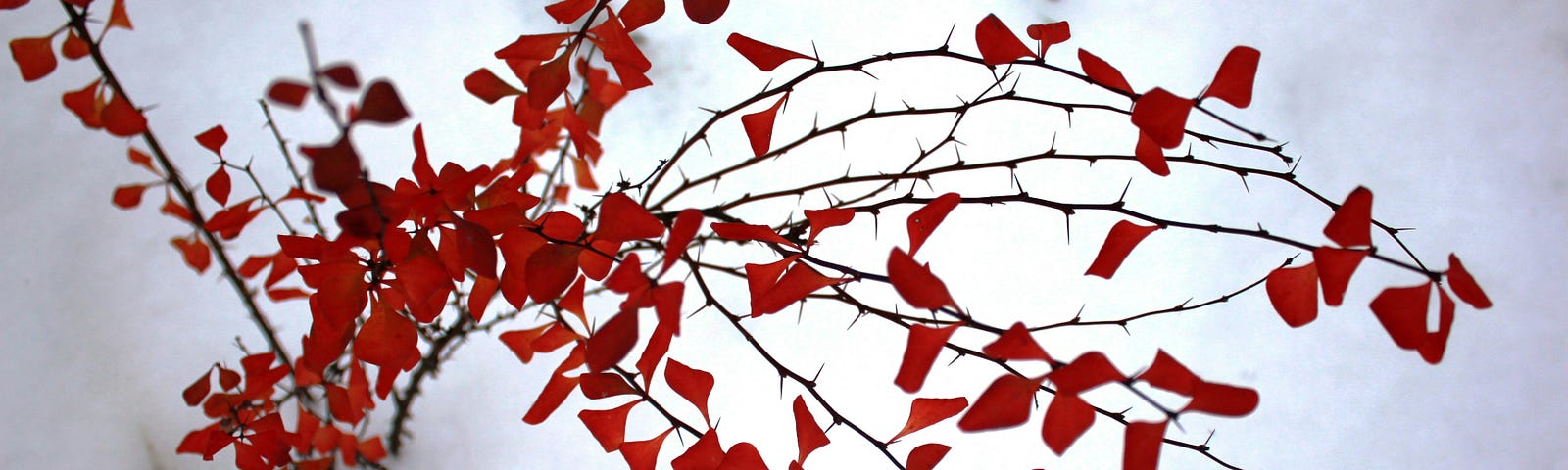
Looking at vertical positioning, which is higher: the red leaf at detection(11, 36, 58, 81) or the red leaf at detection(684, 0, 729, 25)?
the red leaf at detection(684, 0, 729, 25)

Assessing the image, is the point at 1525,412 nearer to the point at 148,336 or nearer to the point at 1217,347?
the point at 1217,347

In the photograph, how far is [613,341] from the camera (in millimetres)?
211

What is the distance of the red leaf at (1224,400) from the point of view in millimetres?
201

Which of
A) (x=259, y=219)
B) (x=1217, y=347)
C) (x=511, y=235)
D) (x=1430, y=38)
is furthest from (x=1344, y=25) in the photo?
(x=259, y=219)

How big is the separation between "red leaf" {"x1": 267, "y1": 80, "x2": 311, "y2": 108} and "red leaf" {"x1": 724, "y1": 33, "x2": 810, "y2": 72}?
0.14 metres

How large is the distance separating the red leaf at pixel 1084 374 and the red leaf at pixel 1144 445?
0.01 meters

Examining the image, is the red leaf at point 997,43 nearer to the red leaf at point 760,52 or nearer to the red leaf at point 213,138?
the red leaf at point 760,52

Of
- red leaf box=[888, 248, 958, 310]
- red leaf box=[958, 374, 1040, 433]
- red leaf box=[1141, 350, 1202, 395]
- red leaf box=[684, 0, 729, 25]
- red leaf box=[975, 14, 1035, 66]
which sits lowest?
red leaf box=[958, 374, 1040, 433]

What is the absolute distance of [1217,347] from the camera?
0.56 meters

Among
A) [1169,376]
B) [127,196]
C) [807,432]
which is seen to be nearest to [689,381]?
[807,432]

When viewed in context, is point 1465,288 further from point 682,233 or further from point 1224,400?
point 682,233

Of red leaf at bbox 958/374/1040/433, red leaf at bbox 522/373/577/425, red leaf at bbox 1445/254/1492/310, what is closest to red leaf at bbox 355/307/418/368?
red leaf at bbox 522/373/577/425

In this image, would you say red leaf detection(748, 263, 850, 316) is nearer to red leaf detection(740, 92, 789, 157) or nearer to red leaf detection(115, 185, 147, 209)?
red leaf detection(740, 92, 789, 157)

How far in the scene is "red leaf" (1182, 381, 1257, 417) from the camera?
0.20 m
